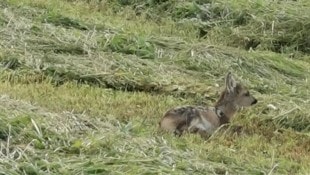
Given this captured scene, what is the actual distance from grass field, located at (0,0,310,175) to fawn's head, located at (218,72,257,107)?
114 mm

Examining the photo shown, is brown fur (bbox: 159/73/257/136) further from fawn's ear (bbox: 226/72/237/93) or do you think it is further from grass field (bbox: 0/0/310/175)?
grass field (bbox: 0/0/310/175)

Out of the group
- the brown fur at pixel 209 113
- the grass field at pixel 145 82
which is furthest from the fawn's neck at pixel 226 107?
the grass field at pixel 145 82

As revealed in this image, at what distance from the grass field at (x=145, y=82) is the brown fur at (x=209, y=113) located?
0.41 ft

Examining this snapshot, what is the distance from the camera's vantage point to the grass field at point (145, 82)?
743cm

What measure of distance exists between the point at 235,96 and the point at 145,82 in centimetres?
126

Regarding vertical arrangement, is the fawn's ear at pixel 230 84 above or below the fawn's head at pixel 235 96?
above

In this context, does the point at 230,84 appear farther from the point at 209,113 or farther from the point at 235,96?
the point at 209,113

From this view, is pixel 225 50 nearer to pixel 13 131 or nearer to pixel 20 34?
pixel 20 34

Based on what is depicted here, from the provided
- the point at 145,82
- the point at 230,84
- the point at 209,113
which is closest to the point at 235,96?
the point at 230,84

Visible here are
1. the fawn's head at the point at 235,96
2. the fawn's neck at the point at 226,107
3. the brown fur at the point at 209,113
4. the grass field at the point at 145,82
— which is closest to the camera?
the grass field at the point at 145,82

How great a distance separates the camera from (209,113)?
955 centimetres

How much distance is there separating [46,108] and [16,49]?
239 centimetres

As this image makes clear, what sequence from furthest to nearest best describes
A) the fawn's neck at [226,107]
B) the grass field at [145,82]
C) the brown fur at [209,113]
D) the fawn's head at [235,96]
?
the fawn's head at [235,96] → the fawn's neck at [226,107] → the brown fur at [209,113] → the grass field at [145,82]

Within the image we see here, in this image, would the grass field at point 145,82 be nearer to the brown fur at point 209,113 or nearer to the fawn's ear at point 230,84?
the brown fur at point 209,113
